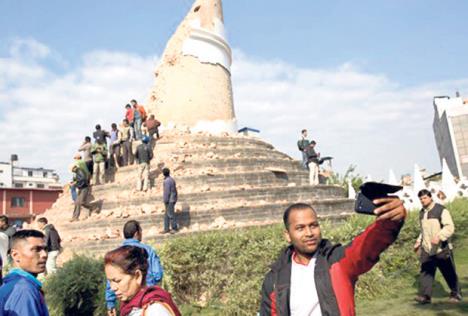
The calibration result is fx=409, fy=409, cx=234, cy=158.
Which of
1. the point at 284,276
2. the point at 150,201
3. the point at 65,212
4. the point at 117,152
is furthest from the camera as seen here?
the point at 117,152

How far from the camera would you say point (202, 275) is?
6.63 metres

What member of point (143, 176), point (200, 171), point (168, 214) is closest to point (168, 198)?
point (168, 214)

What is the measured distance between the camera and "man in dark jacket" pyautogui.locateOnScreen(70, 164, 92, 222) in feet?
36.2

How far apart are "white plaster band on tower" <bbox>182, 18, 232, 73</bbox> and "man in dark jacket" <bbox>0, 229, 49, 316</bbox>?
13.2 metres

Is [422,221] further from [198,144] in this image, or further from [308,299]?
[198,144]

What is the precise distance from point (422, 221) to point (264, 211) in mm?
5514

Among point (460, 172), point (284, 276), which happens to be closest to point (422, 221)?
point (284, 276)

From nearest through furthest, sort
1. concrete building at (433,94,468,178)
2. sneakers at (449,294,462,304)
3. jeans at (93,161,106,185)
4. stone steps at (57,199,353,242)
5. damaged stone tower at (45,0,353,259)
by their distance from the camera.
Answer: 1. sneakers at (449,294,462,304)
2. stone steps at (57,199,353,242)
3. damaged stone tower at (45,0,353,259)
4. jeans at (93,161,106,185)
5. concrete building at (433,94,468,178)

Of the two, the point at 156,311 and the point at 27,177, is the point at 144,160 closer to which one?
the point at 156,311

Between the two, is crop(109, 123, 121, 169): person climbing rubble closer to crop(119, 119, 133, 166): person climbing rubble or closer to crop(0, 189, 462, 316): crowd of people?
crop(119, 119, 133, 166): person climbing rubble

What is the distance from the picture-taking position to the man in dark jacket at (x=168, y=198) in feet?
30.3

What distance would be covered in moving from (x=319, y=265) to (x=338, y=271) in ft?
0.36

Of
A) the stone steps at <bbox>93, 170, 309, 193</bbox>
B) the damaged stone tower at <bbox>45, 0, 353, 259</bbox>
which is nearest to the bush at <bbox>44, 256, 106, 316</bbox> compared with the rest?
the damaged stone tower at <bbox>45, 0, 353, 259</bbox>

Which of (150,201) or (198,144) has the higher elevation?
(198,144)
